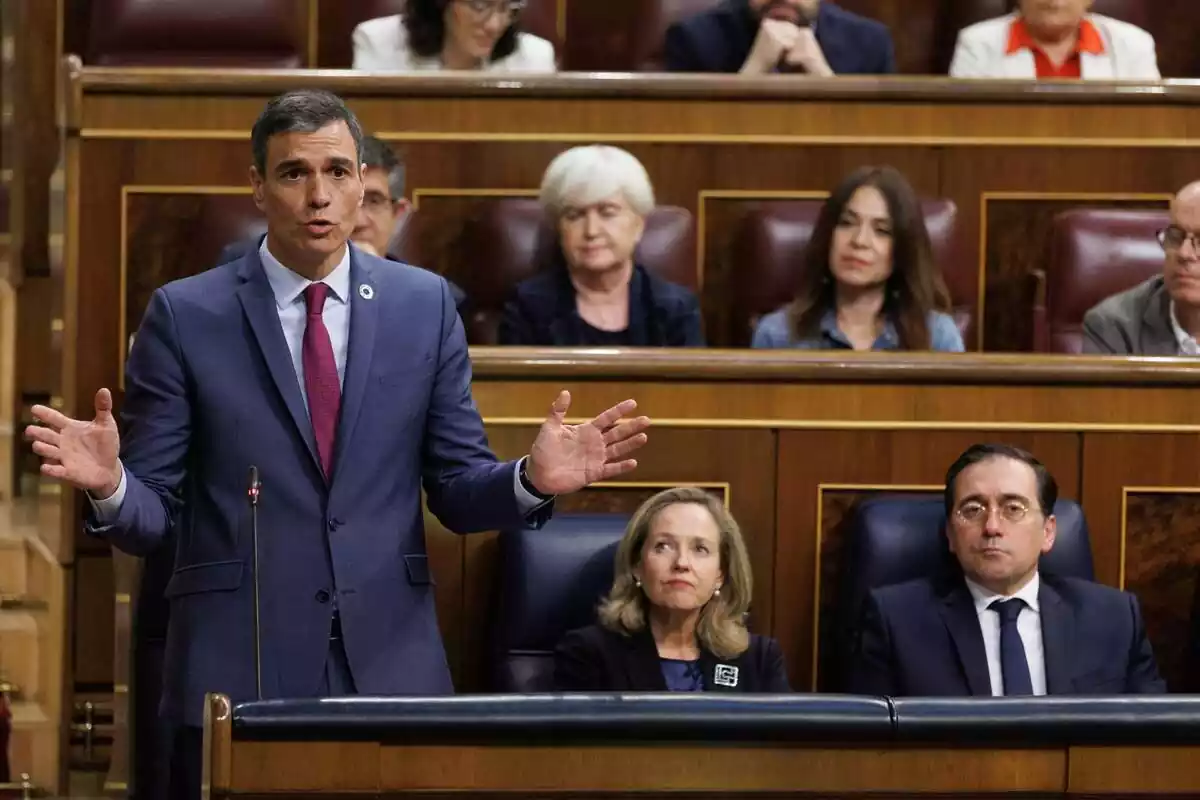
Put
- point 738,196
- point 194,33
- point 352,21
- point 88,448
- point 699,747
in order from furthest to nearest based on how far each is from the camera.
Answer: point 352,21 → point 194,33 → point 738,196 → point 88,448 → point 699,747

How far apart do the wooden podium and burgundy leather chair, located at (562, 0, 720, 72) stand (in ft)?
4.93

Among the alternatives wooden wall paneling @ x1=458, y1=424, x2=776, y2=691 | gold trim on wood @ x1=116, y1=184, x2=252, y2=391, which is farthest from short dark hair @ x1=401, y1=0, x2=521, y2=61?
wooden wall paneling @ x1=458, y1=424, x2=776, y2=691

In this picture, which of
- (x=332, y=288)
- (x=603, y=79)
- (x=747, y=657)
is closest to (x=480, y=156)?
(x=603, y=79)

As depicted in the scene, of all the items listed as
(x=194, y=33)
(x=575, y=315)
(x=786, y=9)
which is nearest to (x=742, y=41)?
(x=786, y=9)

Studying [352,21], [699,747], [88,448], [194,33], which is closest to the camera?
[699,747]

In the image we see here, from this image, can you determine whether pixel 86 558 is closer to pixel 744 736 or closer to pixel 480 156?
pixel 480 156

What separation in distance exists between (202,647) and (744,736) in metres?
0.32

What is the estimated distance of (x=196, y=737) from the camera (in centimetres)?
96

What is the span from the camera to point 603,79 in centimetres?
177

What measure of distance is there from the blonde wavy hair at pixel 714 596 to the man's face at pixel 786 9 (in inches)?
29.9

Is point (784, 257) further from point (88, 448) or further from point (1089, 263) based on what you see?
point (88, 448)

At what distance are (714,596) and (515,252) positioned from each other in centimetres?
54

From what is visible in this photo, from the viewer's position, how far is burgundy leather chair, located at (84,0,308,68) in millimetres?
2023

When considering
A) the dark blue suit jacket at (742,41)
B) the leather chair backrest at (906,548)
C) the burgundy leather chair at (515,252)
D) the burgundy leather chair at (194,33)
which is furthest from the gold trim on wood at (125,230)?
the leather chair backrest at (906,548)
